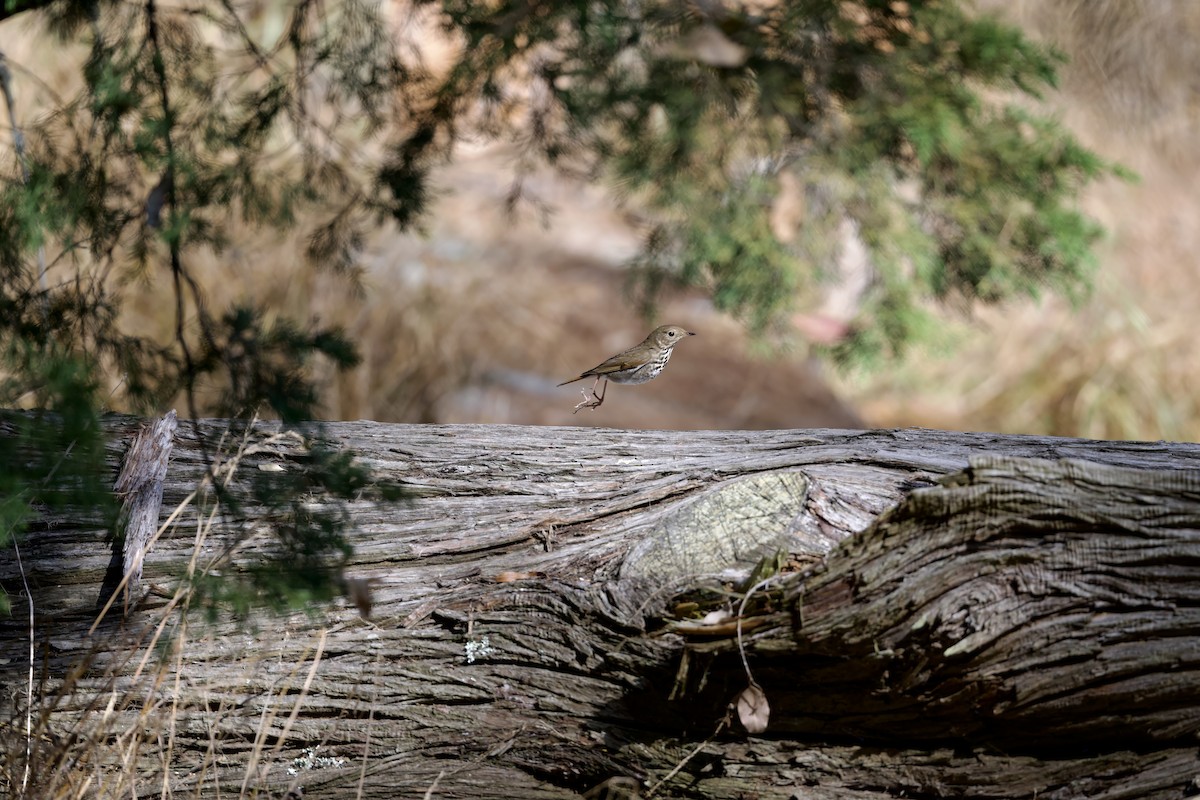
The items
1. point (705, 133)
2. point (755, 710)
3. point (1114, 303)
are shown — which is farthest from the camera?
point (1114, 303)

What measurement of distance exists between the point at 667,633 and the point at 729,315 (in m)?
4.35

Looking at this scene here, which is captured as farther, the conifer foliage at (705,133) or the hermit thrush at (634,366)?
the conifer foliage at (705,133)

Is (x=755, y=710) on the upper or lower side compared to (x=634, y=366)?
lower

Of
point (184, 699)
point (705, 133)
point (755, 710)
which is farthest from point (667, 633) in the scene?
point (705, 133)

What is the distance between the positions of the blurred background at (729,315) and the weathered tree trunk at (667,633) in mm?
2723

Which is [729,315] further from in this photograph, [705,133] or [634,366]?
[634,366]

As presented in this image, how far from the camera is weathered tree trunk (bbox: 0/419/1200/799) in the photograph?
2145 mm

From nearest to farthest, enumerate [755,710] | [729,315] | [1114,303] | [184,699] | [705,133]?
[755,710]
[184,699]
[705,133]
[729,315]
[1114,303]

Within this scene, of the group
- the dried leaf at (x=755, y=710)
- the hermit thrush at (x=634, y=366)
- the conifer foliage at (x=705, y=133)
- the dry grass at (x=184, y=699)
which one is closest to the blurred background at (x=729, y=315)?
the conifer foliage at (x=705, y=133)

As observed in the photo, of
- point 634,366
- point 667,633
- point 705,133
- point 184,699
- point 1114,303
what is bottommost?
point 184,699

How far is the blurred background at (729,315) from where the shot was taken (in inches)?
286

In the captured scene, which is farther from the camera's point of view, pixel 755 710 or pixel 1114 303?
pixel 1114 303

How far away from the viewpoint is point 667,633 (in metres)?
2.37

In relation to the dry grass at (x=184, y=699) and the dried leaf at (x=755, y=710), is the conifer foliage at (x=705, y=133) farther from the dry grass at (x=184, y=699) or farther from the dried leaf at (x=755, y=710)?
the dried leaf at (x=755, y=710)
